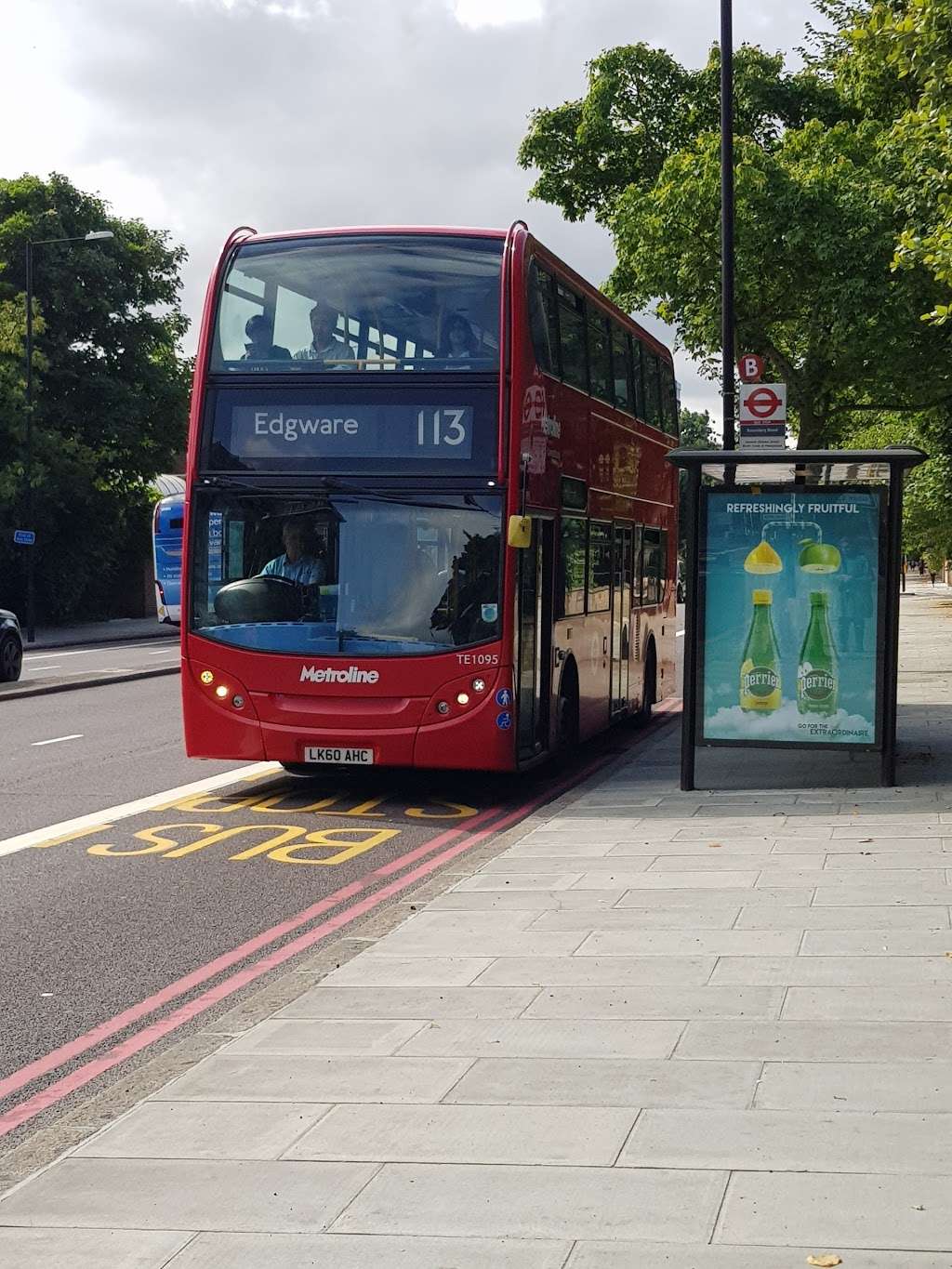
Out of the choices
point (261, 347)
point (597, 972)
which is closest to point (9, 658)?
point (261, 347)

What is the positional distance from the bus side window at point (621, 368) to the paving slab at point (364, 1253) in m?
12.6

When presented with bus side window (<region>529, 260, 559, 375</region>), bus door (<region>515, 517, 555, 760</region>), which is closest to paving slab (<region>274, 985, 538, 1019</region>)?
bus door (<region>515, 517, 555, 760</region>)

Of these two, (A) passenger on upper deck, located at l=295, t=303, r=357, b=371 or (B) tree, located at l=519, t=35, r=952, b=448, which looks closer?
(A) passenger on upper deck, located at l=295, t=303, r=357, b=371

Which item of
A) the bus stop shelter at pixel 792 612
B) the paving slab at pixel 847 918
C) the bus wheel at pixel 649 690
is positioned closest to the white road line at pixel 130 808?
the bus stop shelter at pixel 792 612

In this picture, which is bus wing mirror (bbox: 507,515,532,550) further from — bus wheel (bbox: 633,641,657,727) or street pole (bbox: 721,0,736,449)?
street pole (bbox: 721,0,736,449)

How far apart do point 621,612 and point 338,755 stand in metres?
5.11

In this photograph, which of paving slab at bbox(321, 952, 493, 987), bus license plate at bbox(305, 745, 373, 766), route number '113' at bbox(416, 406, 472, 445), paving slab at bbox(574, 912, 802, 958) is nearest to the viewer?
paving slab at bbox(321, 952, 493, 987)

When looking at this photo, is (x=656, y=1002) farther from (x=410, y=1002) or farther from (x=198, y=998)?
(x=198, y=998)

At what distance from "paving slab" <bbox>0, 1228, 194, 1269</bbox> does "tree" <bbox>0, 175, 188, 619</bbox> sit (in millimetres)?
41609

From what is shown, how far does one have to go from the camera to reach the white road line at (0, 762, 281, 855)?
1083 cm

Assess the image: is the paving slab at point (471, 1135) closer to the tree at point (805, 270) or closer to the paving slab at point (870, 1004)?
the paving slab at point (870, 1004)

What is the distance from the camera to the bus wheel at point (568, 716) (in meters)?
13.8

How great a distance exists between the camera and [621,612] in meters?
16.6

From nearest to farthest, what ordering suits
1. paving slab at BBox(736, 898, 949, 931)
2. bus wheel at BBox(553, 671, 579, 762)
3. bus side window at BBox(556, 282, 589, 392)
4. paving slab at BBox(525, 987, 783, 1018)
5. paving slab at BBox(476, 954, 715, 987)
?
paving slab at BBox(525, 987, 783, 1018) → paving slab at BBox(476, 954, 715, 987) → paving slab at BBox(736, 898, 949, 931) → bus side window at BBox(556, 282, 589, 392) → bus wheel at BBox(553, 671, 579, 762)
